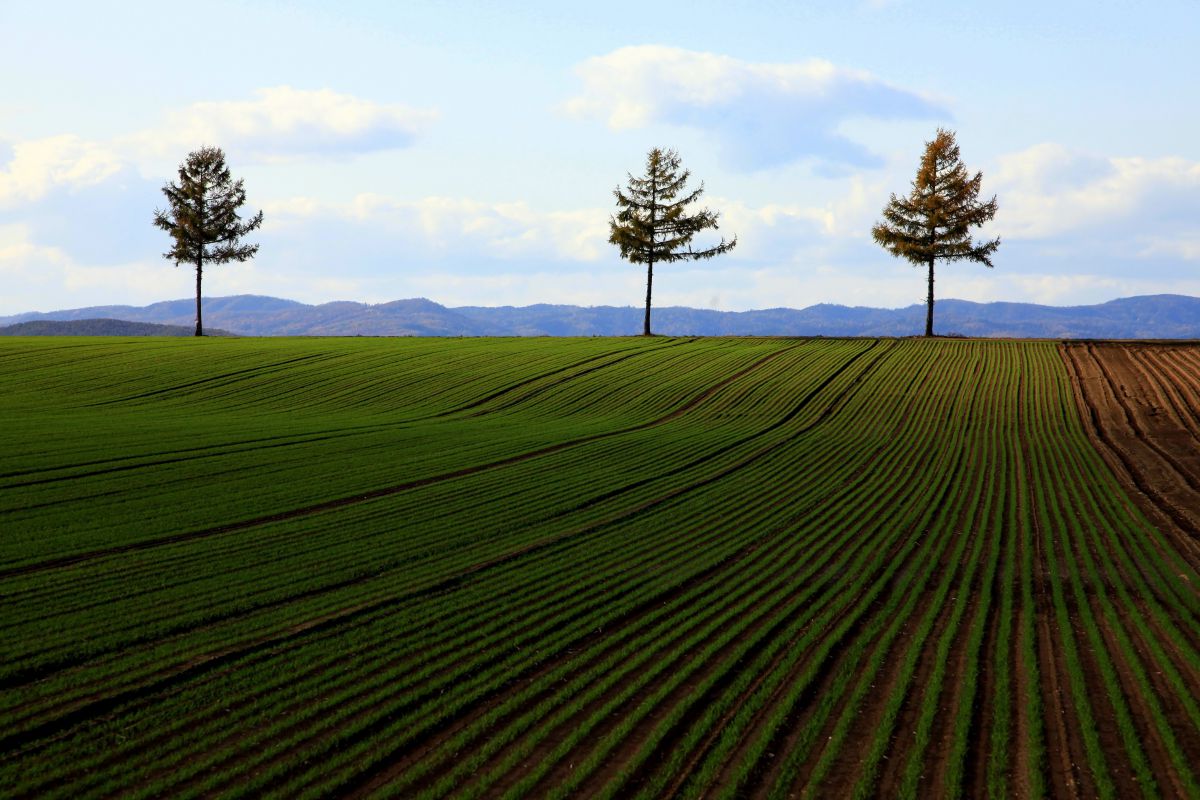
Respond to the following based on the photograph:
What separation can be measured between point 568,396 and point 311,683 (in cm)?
3237

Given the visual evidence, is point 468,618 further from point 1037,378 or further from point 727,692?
point 1037,378

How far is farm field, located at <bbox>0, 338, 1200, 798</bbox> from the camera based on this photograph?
29.9 feet

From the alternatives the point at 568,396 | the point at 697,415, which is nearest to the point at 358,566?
the point at 697,415

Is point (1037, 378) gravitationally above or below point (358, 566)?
above

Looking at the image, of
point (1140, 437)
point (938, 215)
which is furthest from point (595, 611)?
point (938, 215)

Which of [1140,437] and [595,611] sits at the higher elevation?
[1140,437]

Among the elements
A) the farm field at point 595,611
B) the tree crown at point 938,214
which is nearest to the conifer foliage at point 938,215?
the tree crown at point 938,214

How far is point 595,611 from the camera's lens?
13656mm

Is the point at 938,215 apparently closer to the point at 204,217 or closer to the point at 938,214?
the point at 938,214

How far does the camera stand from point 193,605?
13.3m

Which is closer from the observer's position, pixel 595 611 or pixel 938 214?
pixel 595 611

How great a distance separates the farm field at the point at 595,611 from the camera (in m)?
9.11

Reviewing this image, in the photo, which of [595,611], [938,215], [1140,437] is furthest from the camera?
[938,215]

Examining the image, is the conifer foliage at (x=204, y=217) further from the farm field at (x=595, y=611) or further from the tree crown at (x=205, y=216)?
the farm field at (x=595, y=611)
